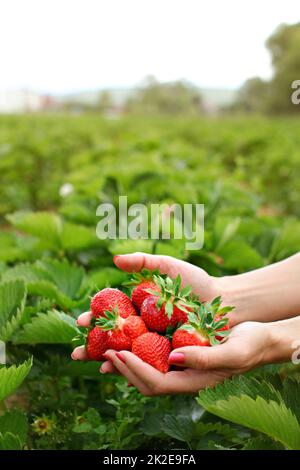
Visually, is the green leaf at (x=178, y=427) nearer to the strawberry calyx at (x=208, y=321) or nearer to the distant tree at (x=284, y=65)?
the strawberry calyx at (x=208, y=321)

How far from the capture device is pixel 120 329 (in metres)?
1.62

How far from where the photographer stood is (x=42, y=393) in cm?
218

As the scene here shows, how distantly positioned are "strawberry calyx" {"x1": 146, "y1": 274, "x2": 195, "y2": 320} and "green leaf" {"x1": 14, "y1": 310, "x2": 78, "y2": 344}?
321 millimetres

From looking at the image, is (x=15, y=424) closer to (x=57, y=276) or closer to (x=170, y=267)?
(x=170, y=267)

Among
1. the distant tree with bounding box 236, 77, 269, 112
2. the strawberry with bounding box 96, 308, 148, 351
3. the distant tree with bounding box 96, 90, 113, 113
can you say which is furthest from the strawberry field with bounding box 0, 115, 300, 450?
the distant tree with bounding box 96, 90, 113, 113

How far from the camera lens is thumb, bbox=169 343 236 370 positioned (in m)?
1.51

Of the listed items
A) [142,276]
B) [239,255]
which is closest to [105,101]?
[239,255]

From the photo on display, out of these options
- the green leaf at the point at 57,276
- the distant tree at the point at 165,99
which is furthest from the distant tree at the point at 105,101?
the green leaf at the point at 57,276

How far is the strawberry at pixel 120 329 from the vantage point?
1.61 meters

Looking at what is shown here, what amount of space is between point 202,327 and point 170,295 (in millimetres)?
111

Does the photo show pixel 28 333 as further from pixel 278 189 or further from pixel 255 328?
pixel 278 189

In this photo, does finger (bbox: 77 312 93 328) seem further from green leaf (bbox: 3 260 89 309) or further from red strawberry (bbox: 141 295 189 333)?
green leaf (bbox: 3 260 89 309)
